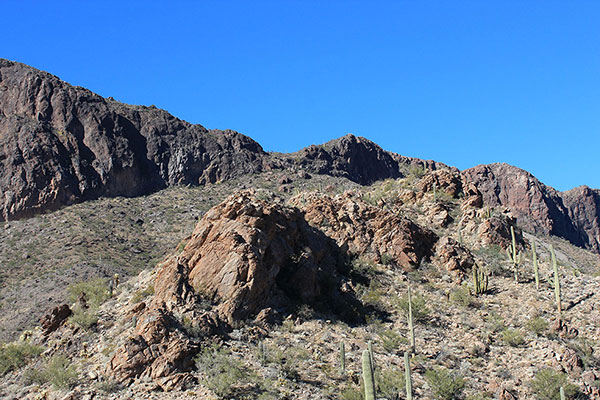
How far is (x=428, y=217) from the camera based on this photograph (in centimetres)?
4166

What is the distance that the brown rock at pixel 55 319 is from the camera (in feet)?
95.1

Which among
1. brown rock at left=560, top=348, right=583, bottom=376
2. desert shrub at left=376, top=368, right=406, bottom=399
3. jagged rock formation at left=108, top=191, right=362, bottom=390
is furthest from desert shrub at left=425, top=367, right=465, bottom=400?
jagged rock formation at left=108, top=191, right=362, bottom=390

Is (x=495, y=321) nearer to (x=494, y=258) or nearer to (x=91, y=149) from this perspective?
(x=494, y=258)

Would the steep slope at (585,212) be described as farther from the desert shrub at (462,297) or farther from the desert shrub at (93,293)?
the desert shrub at (93,293)

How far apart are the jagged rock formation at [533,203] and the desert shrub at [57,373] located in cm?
10228

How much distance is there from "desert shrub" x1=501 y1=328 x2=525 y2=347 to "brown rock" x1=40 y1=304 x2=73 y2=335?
1962 cm

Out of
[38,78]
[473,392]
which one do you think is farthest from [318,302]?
[38,78]

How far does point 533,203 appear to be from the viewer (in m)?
128

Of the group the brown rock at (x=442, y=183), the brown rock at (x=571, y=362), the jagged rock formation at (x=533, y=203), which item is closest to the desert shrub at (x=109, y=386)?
the brown rock at (x=571, y=362)

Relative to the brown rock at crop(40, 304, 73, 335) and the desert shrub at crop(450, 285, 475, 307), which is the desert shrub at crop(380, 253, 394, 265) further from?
the brown rock at crop(40, 304, 73, 335)

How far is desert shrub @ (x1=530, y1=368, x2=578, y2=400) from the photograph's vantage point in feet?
79.7

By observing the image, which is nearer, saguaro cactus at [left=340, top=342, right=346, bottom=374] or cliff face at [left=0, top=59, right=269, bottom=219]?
saguaro cactus at [left=340, top=342, right=346, bottom=374]

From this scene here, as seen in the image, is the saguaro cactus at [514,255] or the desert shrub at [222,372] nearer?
the desert shrub at [222,372]

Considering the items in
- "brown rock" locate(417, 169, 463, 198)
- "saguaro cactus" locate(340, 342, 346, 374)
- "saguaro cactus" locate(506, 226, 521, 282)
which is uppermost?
"brown rock" locate(417, 169, 463, 198)
